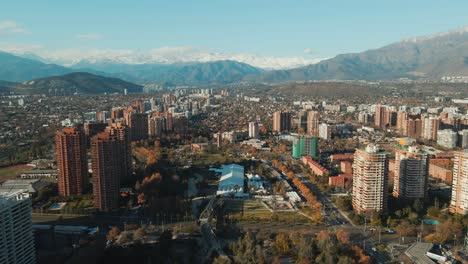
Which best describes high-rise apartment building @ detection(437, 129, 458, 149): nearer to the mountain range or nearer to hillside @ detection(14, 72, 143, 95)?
hillside @ detection(14, 72, 143, 95)

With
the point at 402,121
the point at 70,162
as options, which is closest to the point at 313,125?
the point at 402,121

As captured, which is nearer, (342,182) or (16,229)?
(16,229)

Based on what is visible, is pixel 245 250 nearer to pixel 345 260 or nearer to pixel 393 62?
pixel 345 260

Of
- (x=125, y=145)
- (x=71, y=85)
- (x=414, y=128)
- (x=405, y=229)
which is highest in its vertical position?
(x=71, y=85)

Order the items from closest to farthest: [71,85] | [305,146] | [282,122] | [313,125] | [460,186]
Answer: [460,186] → [305,146] → [313,125] → [282,122] → [71,85]

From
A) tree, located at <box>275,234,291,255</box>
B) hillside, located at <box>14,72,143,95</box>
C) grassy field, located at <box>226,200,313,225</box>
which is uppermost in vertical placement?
hillside, located at <box>14,72,143,95</box>

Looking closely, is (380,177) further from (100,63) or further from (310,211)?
(100,63)

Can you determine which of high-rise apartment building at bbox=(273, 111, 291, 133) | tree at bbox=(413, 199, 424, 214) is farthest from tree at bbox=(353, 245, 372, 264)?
high-rise apartment building at bbox=(273, 111, 291, 133)

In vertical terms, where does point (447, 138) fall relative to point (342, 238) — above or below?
above
